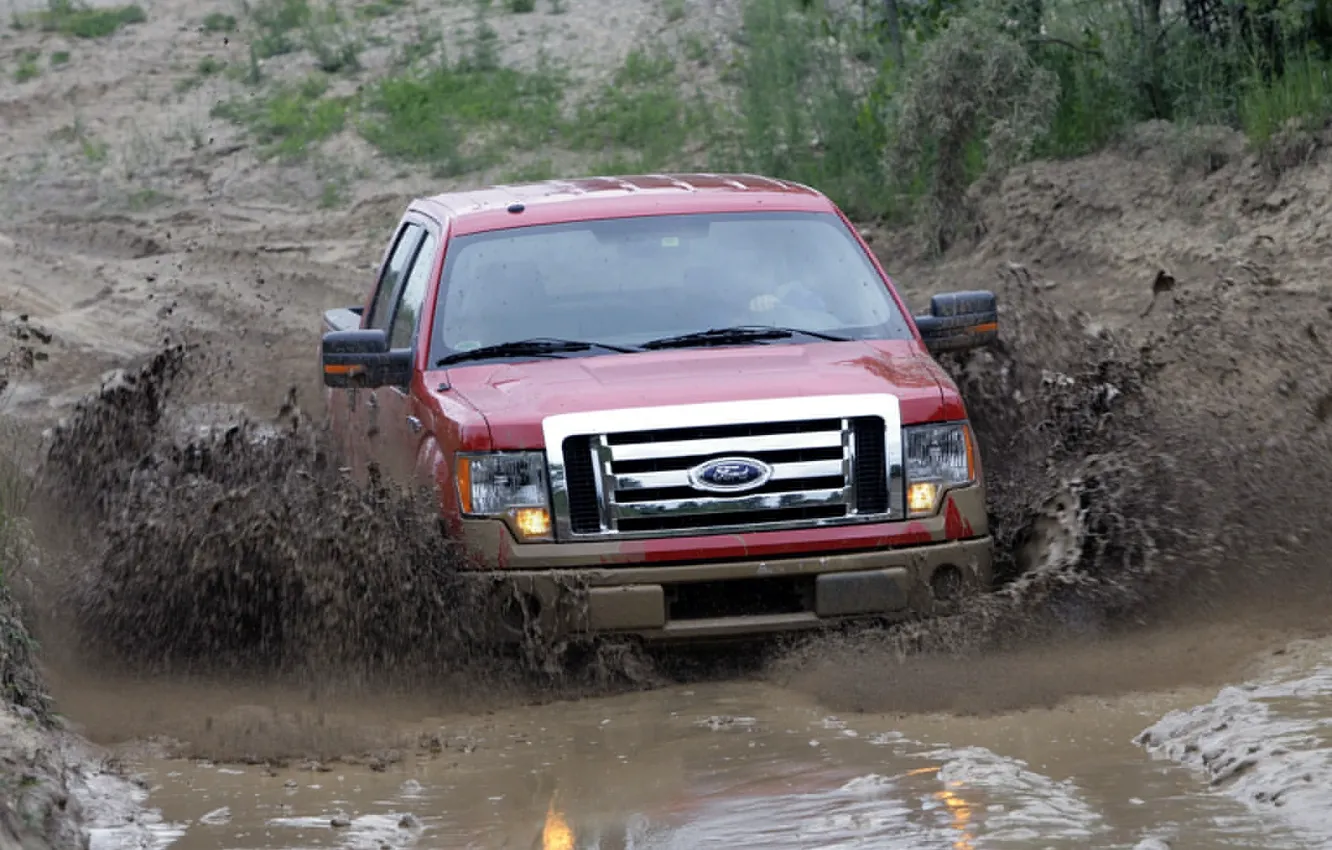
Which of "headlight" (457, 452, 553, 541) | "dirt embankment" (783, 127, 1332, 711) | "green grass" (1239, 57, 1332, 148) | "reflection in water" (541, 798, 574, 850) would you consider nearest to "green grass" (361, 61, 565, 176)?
"green grass" (1239, 57, 1332, 148)

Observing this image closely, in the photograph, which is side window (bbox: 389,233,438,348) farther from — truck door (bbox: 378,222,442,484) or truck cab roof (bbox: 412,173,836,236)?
truck cab roof (bbox: 412,173,836,236)

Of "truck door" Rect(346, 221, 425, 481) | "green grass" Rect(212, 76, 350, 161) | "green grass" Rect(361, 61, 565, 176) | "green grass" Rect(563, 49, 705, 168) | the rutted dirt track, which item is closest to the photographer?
the rutted dirt track

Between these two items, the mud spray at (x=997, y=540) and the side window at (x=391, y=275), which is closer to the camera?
the mud spray at (x=997, y=540)

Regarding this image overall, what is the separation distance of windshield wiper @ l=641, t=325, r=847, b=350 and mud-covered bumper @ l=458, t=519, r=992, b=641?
3.40 feet

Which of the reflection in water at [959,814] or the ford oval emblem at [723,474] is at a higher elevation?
the ford oval emblem at [723,474]

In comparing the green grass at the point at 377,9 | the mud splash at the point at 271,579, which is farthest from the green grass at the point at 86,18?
the mud splash at the point at 271,579

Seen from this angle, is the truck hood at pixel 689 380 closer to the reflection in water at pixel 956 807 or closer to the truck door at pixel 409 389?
the truck door at pixel 409 389

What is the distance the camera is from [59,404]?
13508 millimetres

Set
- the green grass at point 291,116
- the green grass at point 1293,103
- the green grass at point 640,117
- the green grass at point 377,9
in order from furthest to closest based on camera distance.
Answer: the green grass at point 377,9
the green grass at point 291,116
the green grass at point 640,117
the green grass at point 1293,103

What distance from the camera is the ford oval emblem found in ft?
23.2

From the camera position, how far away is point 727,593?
7.12 m

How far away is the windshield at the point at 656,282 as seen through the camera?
7.98 metres

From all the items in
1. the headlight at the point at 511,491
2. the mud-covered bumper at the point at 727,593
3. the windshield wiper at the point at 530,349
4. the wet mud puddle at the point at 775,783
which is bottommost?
the wet mud puddle at the point at 775,783

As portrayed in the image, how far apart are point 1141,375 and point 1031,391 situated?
21.3 inches
